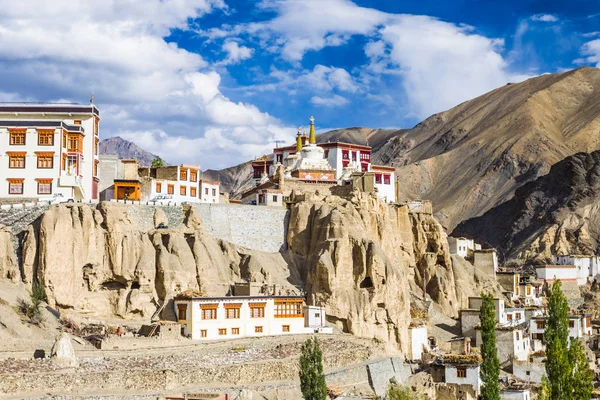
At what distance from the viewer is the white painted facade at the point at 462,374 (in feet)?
189

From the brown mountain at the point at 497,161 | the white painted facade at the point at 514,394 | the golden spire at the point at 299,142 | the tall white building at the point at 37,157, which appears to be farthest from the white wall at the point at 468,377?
the brown mountain at the point at 497,161

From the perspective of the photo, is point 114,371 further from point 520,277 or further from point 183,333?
point 520,277

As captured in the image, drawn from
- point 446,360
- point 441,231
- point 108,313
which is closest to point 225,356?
point 108,313

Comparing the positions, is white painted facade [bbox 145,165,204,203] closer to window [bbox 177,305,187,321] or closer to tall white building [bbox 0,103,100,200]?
tall white building [bbox 0,103,100,200]

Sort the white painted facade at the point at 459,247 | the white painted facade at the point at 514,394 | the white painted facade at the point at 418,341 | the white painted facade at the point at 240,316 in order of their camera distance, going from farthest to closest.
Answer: the white painted facade at the point at 459,247 → the white painted facade at the point at 418,341 → the white painted facade at the point at 240,316 → the white painted facade at the point at 514,394

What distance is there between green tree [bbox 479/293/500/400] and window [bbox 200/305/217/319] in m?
15.3

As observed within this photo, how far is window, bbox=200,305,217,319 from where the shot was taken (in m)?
55.7

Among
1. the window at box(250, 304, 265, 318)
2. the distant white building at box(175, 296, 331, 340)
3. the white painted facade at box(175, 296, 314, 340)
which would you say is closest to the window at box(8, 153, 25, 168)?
the distant white building at box(175, 296, 331, 340)

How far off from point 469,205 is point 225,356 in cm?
11913

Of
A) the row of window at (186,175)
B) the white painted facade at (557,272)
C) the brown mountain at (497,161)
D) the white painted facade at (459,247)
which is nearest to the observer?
the row of window at (186,175)

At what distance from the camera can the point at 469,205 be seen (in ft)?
543

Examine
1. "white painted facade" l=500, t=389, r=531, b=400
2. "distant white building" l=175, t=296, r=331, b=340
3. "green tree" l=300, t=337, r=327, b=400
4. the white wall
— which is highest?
"distant white building" l=175, t=296, r=331, b=340

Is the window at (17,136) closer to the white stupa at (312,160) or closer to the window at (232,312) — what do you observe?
the window at (232,312)

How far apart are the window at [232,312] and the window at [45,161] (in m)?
15.9
